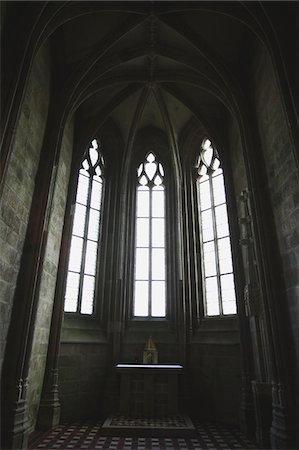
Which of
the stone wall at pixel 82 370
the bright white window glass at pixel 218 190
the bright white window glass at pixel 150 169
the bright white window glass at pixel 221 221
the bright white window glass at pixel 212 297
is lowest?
Answer: the stone wall at pixel 82 370

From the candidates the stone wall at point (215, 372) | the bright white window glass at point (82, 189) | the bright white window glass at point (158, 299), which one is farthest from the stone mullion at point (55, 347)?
the stone wall at point (215, 372)

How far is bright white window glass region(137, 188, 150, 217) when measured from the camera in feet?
38.5

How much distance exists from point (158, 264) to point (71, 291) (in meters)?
3.00

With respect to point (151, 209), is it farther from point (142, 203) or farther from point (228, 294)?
point (228, 294)

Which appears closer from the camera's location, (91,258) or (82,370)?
(82,370)

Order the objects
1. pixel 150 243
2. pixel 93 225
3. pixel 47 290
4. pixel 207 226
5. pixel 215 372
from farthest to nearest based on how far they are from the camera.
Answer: pixel 150 243 → pixel 93 225 → pixel 207 226 → pixel 215 372 → pixel 47 290

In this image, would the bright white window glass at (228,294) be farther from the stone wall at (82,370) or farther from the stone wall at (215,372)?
the stone wall at (82,370)

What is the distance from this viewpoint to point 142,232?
11422 mm

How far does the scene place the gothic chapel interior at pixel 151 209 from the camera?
629 centimetres

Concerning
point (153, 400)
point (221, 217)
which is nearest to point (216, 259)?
point (221, 217)

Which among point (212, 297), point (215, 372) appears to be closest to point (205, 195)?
point (212, 297)

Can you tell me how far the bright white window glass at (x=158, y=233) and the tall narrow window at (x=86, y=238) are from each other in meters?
1.95

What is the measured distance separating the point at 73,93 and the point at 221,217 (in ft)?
18.5

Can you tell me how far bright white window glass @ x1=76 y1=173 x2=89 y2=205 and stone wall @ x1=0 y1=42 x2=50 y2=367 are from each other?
2985 millimetres
